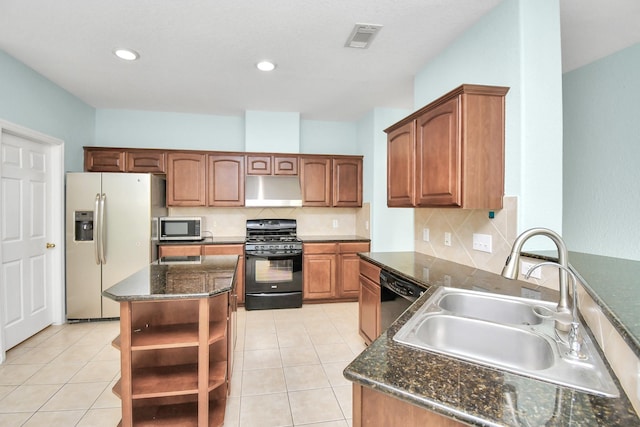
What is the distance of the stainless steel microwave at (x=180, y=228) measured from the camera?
401cm

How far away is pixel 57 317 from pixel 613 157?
5671mm

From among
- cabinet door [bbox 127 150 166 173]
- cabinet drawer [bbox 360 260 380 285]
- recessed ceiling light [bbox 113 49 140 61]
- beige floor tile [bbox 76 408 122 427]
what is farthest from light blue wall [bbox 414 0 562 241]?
cabinet door [bbox 127 150 166 173]

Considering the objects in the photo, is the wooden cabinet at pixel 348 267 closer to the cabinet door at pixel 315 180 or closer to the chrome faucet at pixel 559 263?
the cabinet door at pixel 315 180

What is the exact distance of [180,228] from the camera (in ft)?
13.4

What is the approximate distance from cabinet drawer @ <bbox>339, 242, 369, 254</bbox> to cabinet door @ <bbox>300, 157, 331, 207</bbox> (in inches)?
25.5

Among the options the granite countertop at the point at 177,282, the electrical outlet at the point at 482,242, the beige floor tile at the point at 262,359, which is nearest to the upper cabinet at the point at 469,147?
the electrical outlet at the point at 482,242

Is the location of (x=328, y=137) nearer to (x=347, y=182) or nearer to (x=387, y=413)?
(x=347, y=182)

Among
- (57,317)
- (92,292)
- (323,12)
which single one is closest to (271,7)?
(323,12)

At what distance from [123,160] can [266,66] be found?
2.39 meters

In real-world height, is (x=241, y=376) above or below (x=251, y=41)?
below

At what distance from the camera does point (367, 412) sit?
943 millimetres

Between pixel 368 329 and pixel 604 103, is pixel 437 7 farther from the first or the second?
pixel 368 329

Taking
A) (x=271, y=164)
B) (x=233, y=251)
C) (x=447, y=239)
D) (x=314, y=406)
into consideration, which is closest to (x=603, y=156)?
(x=447, y=239)

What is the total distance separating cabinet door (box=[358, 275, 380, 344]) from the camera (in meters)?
2.58
